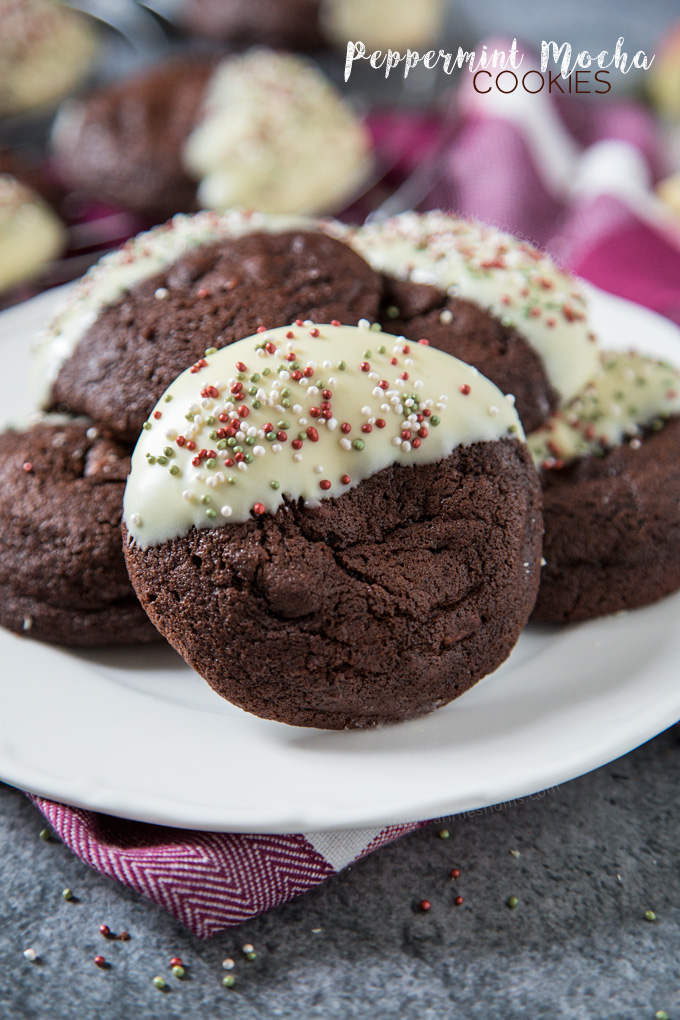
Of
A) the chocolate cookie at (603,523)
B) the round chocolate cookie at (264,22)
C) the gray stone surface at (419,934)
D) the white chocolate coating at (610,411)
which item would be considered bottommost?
the gray stone surface at (419,934)

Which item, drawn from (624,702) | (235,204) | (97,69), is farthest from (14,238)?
(624,702)

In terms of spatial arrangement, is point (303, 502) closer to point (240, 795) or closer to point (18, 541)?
point (240, 795)

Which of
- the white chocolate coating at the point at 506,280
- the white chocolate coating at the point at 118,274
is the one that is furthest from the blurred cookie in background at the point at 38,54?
the white chocolate coating at the point at 506,280

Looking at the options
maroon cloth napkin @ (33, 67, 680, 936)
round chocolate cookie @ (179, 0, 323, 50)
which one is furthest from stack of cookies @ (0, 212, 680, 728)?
round chocolate cookie @ (179, 0, 323, 50)

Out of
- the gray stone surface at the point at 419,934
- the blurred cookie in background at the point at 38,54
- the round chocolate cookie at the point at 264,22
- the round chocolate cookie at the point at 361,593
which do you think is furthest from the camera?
the round chocolate cookie at the point at 264,22

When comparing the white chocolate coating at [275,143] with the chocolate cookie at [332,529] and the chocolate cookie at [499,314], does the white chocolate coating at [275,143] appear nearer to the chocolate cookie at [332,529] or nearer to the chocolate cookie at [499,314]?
the chocolate cookie at [499,314]

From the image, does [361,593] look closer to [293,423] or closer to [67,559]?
[293,423]

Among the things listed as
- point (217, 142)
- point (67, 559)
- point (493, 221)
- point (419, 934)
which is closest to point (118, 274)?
point (67, 559)
